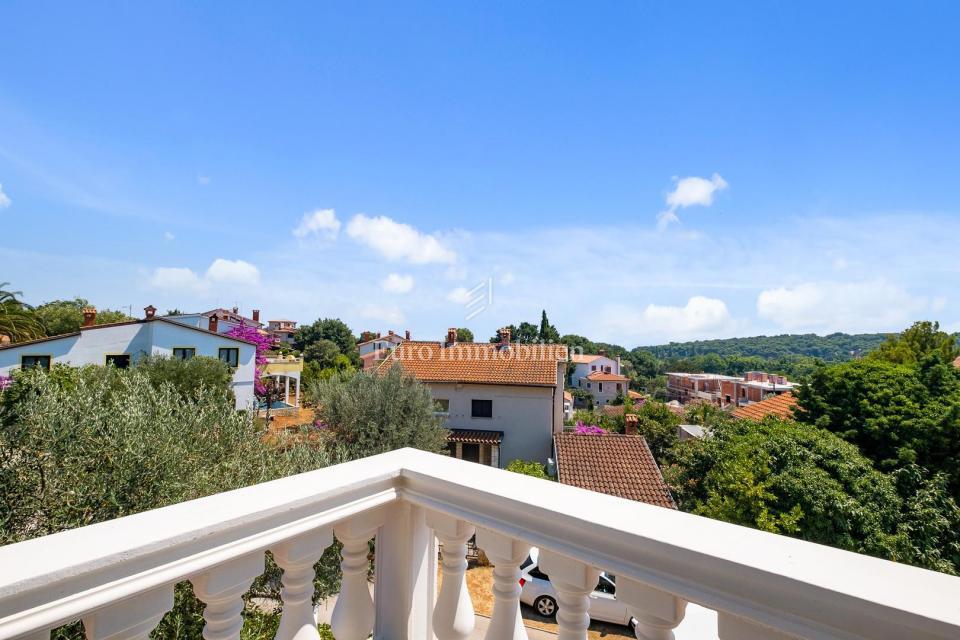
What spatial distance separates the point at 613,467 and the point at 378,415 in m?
7.62

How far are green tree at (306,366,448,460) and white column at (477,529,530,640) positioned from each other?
1155 centimetres

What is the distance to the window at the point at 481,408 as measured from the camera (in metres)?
18.7

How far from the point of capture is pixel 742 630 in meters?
0.75

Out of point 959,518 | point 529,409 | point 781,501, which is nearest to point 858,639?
point 781,501

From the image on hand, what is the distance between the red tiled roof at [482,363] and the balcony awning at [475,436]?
2.23 meters

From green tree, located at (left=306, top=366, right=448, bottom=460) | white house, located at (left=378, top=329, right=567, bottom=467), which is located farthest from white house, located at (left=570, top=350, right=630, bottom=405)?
green tree, located at (left=306, top=366, right=448, bottom=460)

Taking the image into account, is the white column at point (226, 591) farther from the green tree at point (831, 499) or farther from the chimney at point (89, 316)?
the chimney at point (89, 316)

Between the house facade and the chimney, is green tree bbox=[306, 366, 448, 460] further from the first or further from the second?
the house facade

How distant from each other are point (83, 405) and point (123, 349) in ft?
61.4

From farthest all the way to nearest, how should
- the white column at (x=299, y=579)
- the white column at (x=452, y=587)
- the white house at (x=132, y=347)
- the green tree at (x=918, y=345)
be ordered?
the green tree at (x=918, y=345) < the white house at (x=132, y=347) < the white column at (x=452, y=587) < the white column at (x=299, y=579)

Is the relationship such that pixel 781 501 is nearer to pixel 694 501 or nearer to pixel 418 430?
pixel 694 501

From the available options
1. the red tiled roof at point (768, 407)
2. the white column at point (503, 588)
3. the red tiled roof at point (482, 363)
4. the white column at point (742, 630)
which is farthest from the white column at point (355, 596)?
the red tiled roof at point (768, 407)

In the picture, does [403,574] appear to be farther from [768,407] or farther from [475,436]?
[768,407]

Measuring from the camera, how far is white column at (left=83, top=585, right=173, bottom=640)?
778mm
